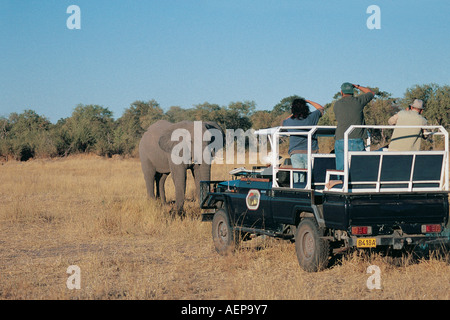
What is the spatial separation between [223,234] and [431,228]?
3606mm

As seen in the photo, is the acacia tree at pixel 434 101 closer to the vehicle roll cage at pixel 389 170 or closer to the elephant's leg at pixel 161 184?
the elephant's leg at pixel 161 184

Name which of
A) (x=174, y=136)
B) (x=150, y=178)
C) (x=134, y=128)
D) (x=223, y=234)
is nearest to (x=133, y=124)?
(x=134, y=128)

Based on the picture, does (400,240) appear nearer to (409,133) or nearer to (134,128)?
(409,133)

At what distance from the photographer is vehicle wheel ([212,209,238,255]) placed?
33.5ft

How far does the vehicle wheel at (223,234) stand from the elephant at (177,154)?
4.38m

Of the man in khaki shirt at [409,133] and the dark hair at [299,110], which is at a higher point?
the dark hair at [299,110]

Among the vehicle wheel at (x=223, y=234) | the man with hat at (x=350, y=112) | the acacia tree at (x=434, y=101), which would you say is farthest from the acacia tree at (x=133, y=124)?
the man with hat at (x=350, y=112)

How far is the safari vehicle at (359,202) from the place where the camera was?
7.89 metres

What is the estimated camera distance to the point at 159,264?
9.55m

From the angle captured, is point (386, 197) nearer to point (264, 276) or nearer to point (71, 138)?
point (264, 276)

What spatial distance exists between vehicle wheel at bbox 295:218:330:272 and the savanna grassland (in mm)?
153

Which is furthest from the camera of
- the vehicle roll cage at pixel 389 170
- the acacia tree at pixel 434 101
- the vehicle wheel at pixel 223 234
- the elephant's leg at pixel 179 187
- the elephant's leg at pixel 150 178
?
the acacia tree at pixel 434 101

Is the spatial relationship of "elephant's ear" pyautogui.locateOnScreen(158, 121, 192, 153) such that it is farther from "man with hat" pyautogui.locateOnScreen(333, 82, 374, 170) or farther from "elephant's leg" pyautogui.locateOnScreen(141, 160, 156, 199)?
"man with hat" pyautogui.locateOnScreen(333, 82, 374, 170)

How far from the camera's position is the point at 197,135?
1722 centimetres
